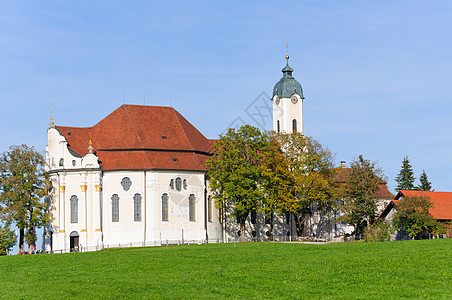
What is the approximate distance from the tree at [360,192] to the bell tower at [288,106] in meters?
19.2

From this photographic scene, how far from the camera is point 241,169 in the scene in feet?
246

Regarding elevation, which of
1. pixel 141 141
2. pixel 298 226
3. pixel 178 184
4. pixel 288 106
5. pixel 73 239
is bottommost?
pixel 73 239

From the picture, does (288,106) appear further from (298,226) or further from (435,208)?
(435,208)

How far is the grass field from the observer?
102ft

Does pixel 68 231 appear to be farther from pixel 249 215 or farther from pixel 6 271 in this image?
pixel 6 271

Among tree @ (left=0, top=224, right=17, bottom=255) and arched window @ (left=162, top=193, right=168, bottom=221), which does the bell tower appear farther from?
tree @ (left=0, top=224, right=17, bottom=255)

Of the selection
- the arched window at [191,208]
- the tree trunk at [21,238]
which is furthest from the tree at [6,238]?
the arched window at [191,208]

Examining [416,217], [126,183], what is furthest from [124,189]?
[416,217]

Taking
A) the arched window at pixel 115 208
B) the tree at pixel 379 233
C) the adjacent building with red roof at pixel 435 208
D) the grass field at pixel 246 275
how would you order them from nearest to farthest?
1. the grass field at pixel 246 275
2. the tree at pixel 379 233
3. the adjacent building with red roof at pixel 435 208
4. the arched window at pixel 115 208

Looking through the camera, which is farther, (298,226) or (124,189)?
(298,226)

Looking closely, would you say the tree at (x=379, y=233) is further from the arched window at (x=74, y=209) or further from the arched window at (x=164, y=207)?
the arched window at (x=74, y=209)

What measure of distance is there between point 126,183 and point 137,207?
9.26 ft

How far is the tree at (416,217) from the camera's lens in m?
67.3

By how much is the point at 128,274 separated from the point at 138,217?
123 ft
